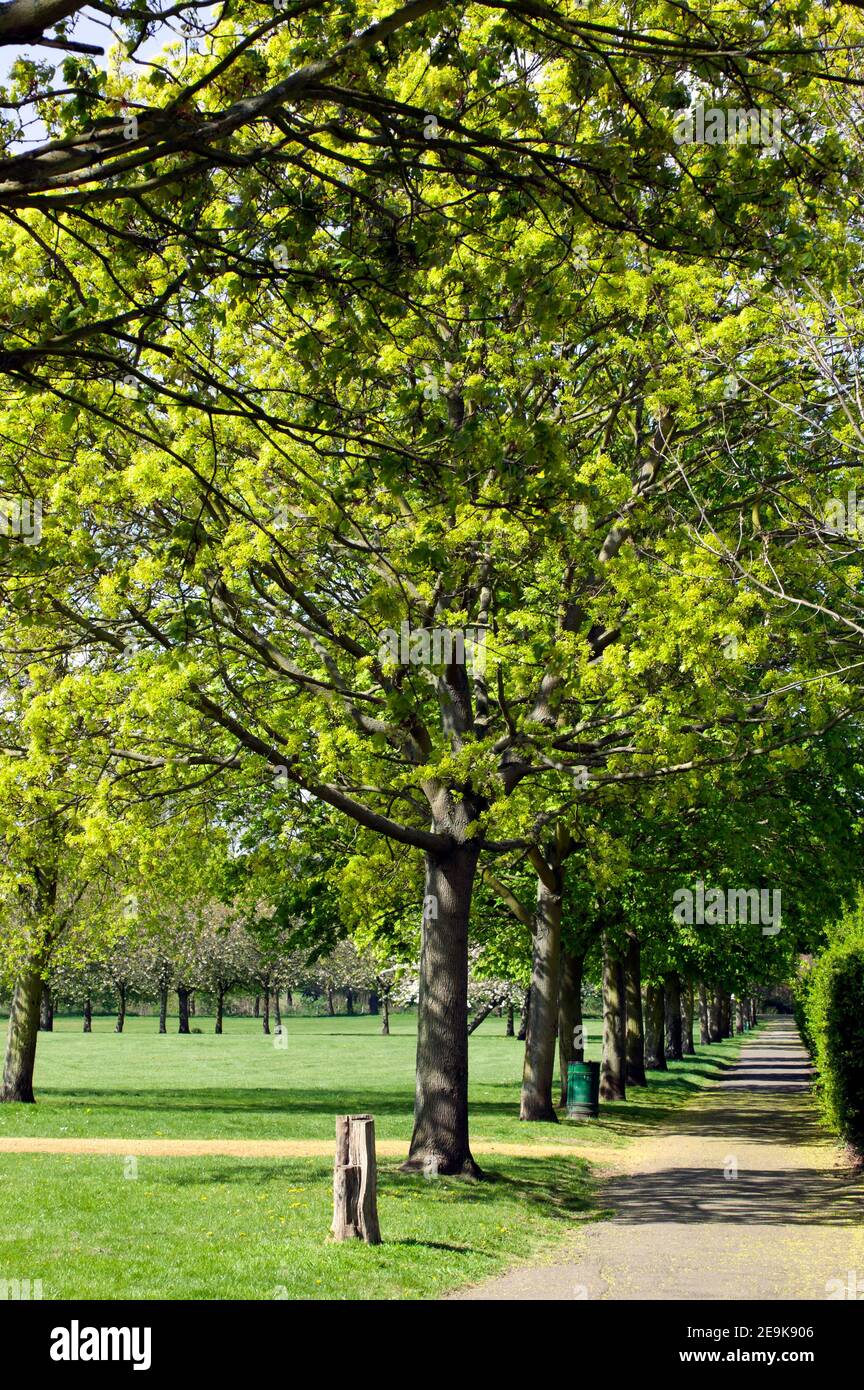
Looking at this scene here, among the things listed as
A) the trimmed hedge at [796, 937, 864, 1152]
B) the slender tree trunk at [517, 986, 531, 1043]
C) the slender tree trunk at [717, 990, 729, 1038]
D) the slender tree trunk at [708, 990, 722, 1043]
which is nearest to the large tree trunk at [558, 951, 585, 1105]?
the slender tree trunk at [517, 986, 531, 1043]

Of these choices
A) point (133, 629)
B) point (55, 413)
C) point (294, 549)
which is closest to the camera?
point (55, 413)

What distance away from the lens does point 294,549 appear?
488 inches

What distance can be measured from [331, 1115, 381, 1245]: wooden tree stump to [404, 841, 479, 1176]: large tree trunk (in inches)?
160

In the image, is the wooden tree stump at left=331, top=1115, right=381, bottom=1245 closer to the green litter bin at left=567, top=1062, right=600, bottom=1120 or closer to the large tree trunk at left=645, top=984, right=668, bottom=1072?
the green litter bin at left=567, top=1062, right=600, bottom=1120

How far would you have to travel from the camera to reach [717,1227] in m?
11.8

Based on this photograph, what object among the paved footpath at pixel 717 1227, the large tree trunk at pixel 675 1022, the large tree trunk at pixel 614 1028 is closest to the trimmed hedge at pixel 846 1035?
the paved footpath at pixel 717 1227

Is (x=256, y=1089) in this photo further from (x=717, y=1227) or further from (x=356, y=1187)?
(x=356, y=1187)

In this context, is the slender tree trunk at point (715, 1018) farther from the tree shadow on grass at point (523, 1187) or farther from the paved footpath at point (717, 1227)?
the tree shadow on grass at point (523, 1187)

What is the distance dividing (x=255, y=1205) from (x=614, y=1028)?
18.6m

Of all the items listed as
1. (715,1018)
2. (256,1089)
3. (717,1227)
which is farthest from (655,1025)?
(717,1227)

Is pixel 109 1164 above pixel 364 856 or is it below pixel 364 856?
below

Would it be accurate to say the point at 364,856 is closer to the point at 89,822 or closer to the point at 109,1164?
the point at 89,822

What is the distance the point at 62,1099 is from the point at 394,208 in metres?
22.6

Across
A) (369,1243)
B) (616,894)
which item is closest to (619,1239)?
(369,1243)
